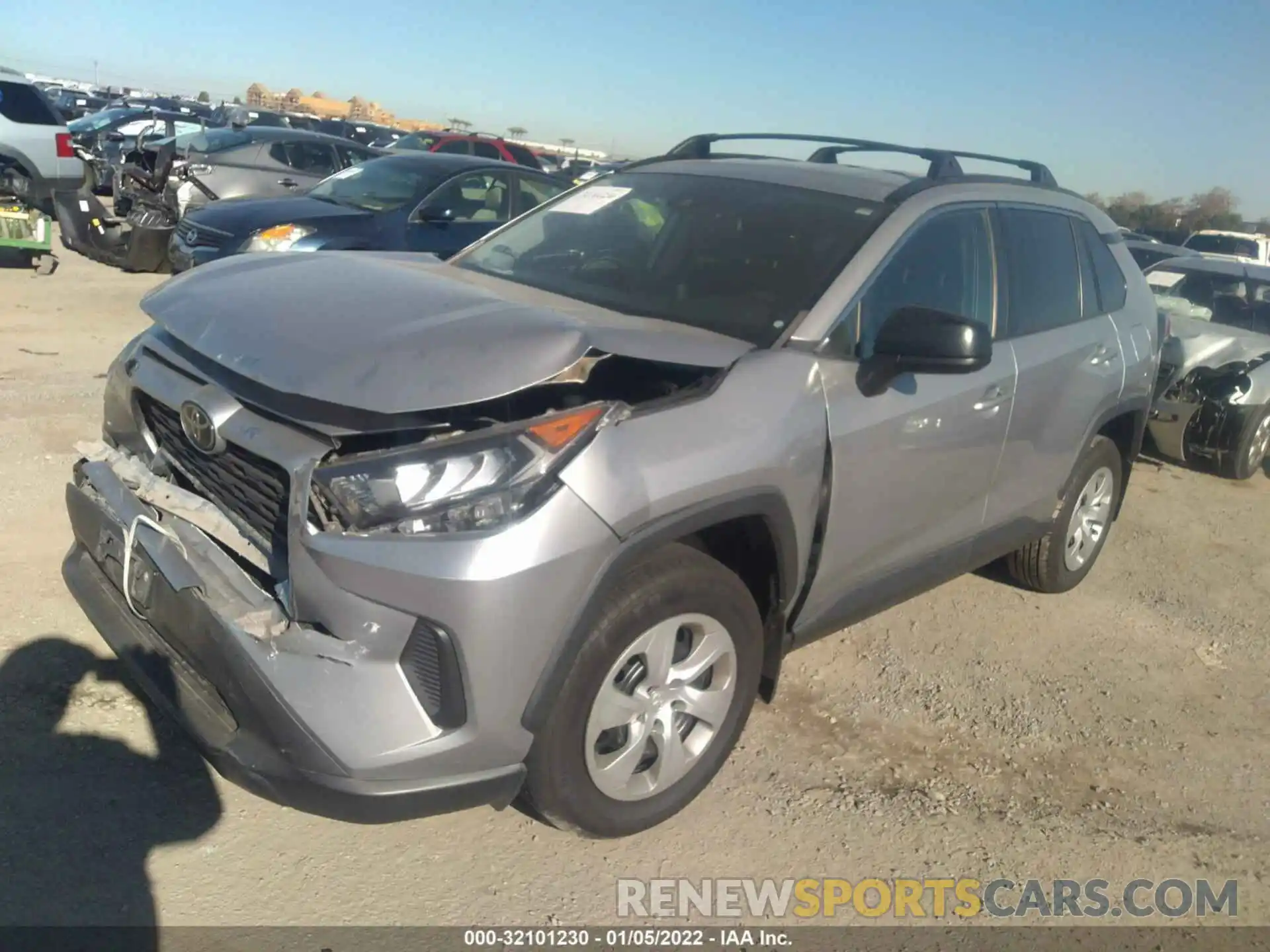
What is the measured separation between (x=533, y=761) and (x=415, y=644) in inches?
17.3

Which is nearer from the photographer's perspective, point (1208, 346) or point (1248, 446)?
point (1248, 446)

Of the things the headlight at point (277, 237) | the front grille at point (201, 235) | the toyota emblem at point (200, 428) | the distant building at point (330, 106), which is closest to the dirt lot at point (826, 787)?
the toyota emblem at point (200, 428)

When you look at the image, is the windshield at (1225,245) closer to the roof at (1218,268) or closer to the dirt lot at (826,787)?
the roof at (1218,268)

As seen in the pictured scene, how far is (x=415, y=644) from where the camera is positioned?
2359mm

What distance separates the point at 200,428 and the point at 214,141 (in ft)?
37.8

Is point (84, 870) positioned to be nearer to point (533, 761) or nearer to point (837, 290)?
point (533, 761)

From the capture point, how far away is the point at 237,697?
7.93ft

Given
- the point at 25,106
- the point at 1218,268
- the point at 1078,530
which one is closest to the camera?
the point at 1078,530

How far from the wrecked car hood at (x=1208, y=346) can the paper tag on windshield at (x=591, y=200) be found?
4.99 meters

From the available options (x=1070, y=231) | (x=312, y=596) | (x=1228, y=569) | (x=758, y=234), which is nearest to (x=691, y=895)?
(x=312, y=596)

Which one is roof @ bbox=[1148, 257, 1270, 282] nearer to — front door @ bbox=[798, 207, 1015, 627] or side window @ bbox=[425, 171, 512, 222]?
side window @ bbox=[425, 171, 512, 222]

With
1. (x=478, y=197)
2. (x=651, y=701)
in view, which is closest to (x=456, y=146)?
(x=478, y=197)

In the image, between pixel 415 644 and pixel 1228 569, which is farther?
pixel 1228 569

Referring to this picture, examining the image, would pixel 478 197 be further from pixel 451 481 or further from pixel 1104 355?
pixel 451 481
